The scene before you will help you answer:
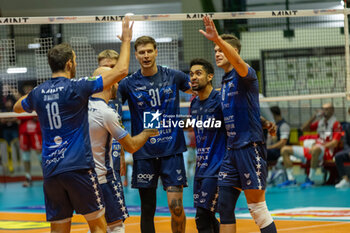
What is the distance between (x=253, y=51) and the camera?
1367 centimetres

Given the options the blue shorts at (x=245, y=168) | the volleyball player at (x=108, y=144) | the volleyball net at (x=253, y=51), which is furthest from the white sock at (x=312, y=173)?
the volleyball player at (x=108, y=144)

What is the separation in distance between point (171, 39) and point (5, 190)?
28.1 feet

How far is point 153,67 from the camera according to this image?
652cm

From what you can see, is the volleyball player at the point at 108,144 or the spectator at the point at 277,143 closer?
the volleyball player at the point at 108,144

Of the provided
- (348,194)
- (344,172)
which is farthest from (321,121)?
(348,194)

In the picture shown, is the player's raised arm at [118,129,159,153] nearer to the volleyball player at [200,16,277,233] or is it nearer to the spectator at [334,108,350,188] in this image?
the volleyball player at [200,16,277,233]

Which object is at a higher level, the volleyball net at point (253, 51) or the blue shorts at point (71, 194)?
the volleyball net at point (253, 51)

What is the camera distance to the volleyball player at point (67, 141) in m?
4.61

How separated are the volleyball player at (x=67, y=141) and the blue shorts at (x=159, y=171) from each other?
5.08ft

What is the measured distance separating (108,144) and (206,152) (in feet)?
4.10

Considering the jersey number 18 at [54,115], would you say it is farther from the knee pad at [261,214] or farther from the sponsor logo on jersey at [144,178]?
the knee pad at [261,214]

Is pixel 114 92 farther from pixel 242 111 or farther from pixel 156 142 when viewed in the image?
pixel 242 111

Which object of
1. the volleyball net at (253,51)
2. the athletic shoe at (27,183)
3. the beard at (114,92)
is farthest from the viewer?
the athletic shoe at (27,183)

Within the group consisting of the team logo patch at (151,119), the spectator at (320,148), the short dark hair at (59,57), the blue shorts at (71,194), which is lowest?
the spectator at (320,148)
